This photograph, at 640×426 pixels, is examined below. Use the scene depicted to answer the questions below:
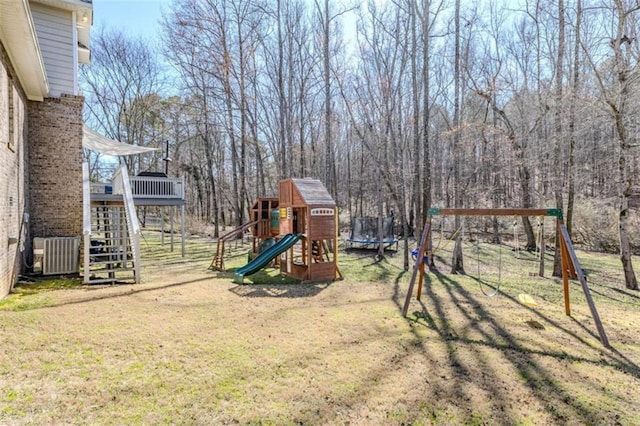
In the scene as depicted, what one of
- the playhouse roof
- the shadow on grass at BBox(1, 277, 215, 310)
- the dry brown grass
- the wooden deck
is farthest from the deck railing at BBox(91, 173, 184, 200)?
the dry brown grass

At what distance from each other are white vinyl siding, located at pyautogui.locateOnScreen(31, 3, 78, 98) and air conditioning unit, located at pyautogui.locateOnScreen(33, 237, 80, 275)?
3.35 m

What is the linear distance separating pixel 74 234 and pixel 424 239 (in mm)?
7448

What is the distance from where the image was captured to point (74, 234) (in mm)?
7723

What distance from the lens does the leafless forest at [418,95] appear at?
862 cm

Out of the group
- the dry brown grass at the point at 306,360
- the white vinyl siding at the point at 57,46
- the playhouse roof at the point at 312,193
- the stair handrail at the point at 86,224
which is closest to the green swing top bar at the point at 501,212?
the dry brown grass at the point at 306,360

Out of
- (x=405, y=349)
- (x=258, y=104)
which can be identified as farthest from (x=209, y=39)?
(x=405, y=349)

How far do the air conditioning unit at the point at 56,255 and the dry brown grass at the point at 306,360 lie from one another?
1330mm

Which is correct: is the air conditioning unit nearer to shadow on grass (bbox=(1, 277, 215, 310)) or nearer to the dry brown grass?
shadow on grass (bbox=(1, 277, 215, 310))

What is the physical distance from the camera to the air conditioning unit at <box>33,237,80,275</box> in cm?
700

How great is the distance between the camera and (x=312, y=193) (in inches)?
343

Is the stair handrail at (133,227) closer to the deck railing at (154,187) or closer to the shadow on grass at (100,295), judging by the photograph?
the shadow on grass at (100,295)

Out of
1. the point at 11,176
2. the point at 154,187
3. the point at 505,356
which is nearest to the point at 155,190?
the point at 154,187

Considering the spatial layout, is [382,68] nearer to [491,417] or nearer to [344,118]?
[344,118]

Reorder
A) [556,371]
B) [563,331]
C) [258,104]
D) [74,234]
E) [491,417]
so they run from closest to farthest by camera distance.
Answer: [491,417] → [556,371] → [563,331] → [74,234] → [258,104]
